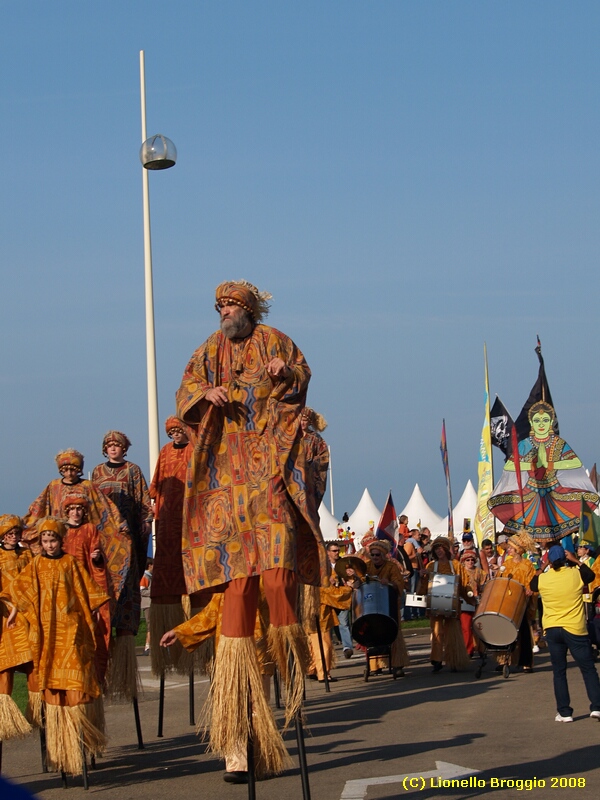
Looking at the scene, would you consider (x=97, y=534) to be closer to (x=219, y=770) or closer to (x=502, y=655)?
(x=219, y=770)

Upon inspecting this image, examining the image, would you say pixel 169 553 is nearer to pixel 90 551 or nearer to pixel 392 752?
pixel 90 551

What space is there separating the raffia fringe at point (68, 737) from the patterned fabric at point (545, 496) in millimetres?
17469

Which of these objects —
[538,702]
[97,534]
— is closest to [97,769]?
[97,534]

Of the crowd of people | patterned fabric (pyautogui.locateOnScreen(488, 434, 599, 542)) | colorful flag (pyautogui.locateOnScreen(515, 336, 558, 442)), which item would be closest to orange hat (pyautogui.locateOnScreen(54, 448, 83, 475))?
the crowd of people

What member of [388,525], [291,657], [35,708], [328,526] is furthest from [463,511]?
[291,657]

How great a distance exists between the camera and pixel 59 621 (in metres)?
7.25

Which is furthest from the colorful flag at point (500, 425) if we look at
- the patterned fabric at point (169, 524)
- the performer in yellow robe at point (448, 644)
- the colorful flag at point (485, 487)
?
the patterned fabric at point (169, 524)

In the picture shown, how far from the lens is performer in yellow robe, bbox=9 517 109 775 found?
702cm

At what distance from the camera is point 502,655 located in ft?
44.7

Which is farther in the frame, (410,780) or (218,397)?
(410,780)

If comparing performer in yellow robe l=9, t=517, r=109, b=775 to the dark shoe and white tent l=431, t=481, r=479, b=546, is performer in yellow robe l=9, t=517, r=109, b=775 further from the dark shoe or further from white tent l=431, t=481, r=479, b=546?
white tent l=431, t=481, r=479, b=546

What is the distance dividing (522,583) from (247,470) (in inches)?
359

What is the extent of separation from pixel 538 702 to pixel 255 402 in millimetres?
5798

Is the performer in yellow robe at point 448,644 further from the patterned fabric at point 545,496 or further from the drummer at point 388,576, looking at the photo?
the patterned fabric at point 545,496
